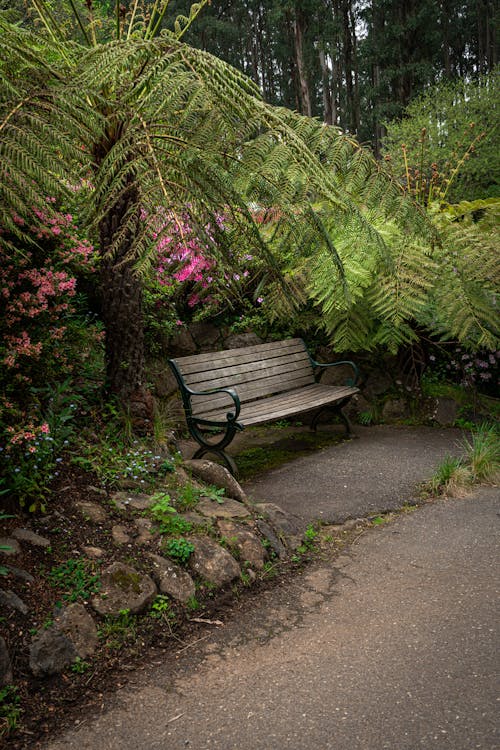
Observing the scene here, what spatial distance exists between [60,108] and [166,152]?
0.51m

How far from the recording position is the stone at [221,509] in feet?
10.7

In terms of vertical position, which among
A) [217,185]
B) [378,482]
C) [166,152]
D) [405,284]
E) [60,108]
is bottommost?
[378,482]

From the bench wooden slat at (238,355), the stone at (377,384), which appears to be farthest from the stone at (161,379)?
the stone at (377,384)

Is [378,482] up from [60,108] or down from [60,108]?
down

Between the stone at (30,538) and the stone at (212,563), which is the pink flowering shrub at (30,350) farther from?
the stone at (212,563)

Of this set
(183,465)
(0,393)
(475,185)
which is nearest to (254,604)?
Answer: (183,465)

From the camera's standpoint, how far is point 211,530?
3.07 metres

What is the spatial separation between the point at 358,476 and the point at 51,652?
111 inches

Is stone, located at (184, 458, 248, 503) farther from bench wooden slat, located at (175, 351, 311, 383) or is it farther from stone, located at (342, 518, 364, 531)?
bench wooden slat, located at (175, 351, 311, 383)

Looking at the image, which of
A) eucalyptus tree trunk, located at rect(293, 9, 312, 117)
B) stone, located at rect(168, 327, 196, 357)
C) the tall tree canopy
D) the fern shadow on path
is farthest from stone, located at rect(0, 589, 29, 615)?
the tall tree canopy

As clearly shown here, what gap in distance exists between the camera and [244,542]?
3094mm

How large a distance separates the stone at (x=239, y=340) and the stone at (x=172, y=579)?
3.76m

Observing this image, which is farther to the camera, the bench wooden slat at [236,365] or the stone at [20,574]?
the bench wooden slat at [236,365]

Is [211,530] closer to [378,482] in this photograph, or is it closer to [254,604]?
[254,604]
